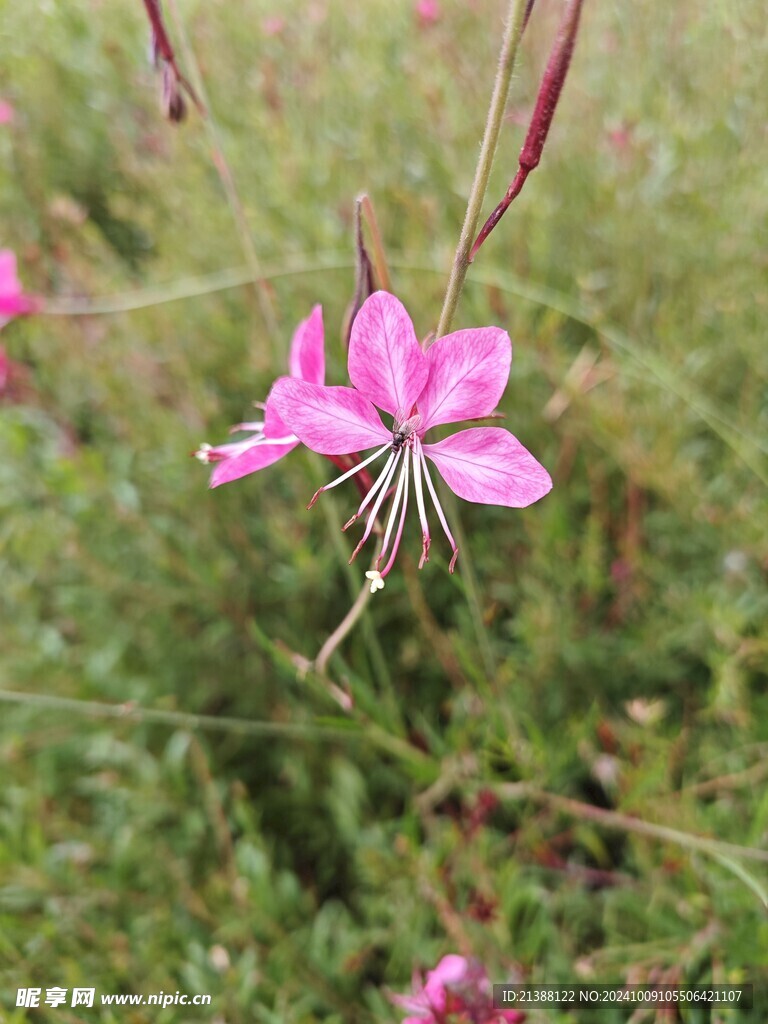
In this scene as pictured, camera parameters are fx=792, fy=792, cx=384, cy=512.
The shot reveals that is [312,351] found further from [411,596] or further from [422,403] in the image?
[411,596]

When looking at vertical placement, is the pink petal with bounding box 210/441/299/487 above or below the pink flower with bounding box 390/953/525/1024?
above

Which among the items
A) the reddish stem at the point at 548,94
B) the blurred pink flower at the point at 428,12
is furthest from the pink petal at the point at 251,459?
the blurred pink flower at the point at 428,12

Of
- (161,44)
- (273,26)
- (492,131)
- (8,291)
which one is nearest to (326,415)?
(492,131)

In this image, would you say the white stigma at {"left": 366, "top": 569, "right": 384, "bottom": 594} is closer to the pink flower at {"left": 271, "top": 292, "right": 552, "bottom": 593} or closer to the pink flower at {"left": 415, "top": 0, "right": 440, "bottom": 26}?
the pink flower at {"left": 271, "top": 292, "right": 552, "bottom": 593}

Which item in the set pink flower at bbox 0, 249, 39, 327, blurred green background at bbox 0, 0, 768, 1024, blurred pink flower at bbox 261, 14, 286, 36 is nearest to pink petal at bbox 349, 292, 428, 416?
blurred green background at bbox 0, 0, 768, 1024

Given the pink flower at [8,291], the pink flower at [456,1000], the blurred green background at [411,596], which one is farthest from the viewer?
the pink flower at [8,291]

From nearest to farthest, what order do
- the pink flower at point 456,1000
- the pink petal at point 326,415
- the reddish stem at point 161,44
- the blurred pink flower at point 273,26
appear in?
the pink petal at point 326,415
the reddish stem at point 161,44
the pink flower at point 456,1000
the blurred pink flower at point 273,26

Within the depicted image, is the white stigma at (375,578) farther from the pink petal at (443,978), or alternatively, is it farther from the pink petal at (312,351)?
the pink petal at (443,978)
